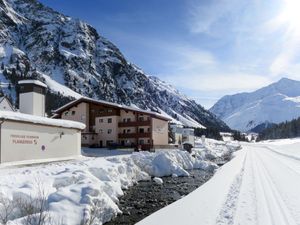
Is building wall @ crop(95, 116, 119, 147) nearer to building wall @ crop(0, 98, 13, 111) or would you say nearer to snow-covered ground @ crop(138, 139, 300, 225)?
building wall @ crop(0, 98, 13, 111)

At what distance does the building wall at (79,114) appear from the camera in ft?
204

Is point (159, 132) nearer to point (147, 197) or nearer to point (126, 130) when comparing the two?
point (126, 130)

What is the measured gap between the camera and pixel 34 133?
30.4 m

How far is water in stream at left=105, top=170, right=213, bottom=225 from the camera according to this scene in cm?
1531

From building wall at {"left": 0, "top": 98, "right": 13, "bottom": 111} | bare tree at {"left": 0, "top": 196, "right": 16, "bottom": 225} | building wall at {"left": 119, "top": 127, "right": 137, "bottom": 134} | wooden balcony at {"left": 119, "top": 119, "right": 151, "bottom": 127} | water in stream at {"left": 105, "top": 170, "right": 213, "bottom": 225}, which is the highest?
building wall at {"left": 0, "top": 98, "right": 13, "bottom": 111}

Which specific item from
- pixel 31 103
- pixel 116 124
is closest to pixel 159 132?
pixel 116 124

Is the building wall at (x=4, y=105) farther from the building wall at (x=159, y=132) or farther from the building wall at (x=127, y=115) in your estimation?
the building wall at (x=159, y=132)

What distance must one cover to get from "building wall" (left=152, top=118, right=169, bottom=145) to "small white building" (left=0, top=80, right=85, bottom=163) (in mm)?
21279

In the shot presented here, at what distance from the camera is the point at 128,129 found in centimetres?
5981

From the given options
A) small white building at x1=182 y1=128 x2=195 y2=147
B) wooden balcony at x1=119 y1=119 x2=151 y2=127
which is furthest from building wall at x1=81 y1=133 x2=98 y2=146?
small white building at x1=182 y1=128 x2=195 y2=147

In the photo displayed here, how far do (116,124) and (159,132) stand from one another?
727 centimetres

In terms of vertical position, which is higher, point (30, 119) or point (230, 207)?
point (30, 119)

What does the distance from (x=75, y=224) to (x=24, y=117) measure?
1824cm

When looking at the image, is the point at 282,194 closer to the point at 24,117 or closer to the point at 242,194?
the point at 242,194
